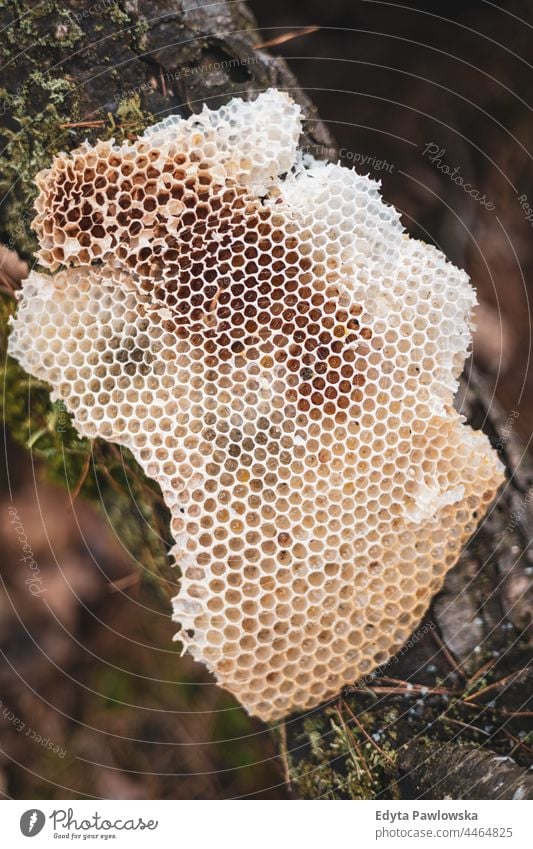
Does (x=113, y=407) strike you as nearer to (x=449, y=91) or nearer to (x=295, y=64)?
(x=295, y=64)

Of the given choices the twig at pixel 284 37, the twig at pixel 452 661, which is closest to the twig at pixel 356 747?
the twig at pixel 452 661

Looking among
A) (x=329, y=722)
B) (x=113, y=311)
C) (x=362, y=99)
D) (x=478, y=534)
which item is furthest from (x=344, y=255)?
(x=329, y=722)

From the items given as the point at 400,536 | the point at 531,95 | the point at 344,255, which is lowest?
the point at 400,536
